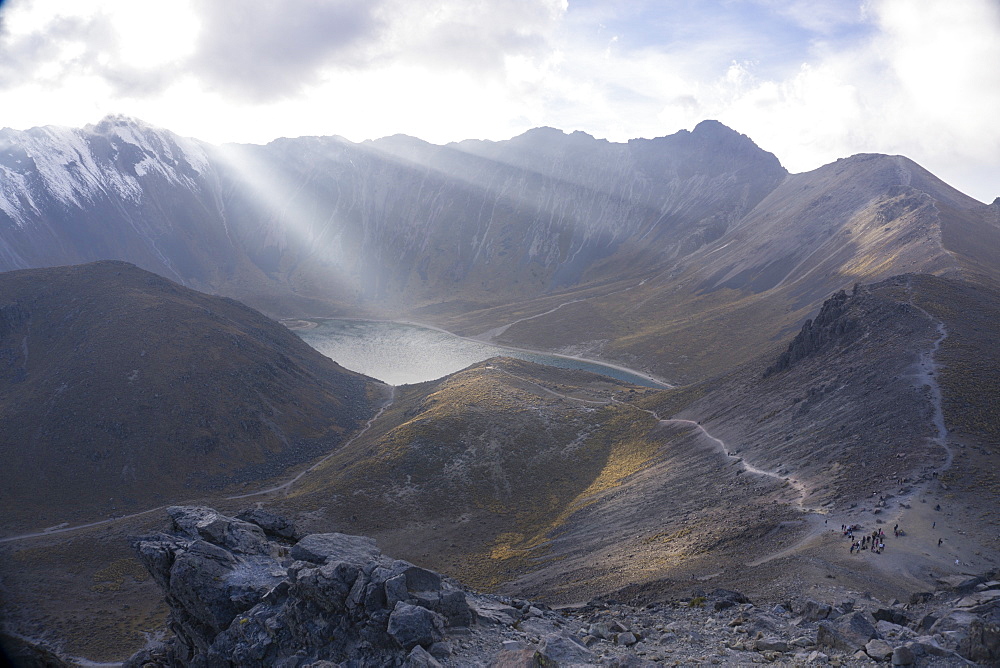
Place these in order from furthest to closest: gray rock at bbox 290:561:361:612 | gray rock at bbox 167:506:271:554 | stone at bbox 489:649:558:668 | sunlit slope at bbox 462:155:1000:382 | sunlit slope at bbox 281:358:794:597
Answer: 1. sunlit slope at bbox 462:155:1000:382
2. sunlit slope at bbox 281:358:794:597
3. gray rock at bbox 167:506:271:554
4. gray rock at bbox 290:561:361:612
5. stone at bbox 489:649:558:668

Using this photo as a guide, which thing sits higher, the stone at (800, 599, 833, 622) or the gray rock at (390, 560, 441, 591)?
the stone at (800, 599, 833, 622)

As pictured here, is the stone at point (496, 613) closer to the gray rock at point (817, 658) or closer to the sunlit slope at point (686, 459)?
the gray rock at point (817, 658)

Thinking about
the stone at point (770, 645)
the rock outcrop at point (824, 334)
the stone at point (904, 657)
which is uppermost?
the rock outcrop at point (824, 334)

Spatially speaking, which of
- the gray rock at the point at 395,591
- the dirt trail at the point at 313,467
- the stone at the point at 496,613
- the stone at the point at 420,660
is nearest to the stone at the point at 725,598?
the stone at the point at 496,613

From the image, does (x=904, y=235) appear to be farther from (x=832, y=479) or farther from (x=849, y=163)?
(x=832, y=479)

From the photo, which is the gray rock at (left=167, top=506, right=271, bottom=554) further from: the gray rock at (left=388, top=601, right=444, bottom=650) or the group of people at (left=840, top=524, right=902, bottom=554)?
the group of people at (left=840, top=524, right=902, bottom=554)

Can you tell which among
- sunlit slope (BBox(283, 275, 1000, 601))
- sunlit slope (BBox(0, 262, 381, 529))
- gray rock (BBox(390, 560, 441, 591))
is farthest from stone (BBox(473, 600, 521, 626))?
sunlit slope (BBox(0, 262, 381, 529))
